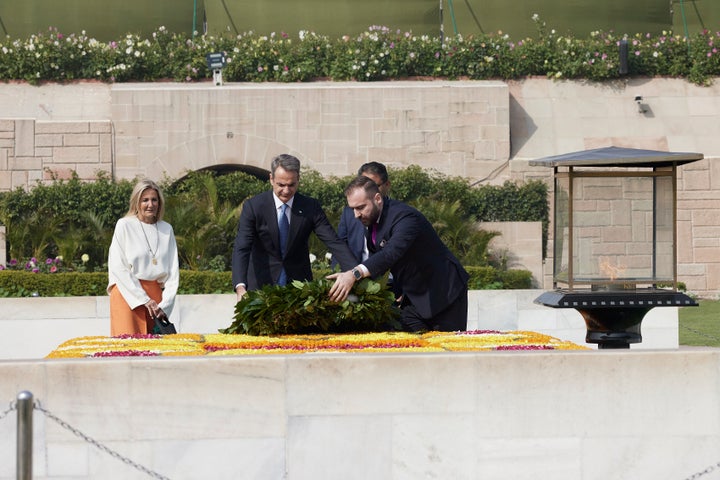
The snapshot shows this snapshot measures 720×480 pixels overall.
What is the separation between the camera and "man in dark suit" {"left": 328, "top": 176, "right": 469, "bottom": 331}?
727 centimetres

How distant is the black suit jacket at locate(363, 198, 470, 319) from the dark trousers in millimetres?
53

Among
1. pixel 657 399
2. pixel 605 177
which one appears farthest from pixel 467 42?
pixel 657 399

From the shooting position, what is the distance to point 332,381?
553cm

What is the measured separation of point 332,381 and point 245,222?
290 cm

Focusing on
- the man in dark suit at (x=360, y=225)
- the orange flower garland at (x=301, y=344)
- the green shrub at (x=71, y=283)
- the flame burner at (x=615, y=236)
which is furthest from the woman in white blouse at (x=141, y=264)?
the green shrub at (x=71, y=283)

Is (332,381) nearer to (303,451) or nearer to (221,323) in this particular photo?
(303,451)

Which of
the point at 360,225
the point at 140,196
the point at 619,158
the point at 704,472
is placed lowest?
the point at 704,472

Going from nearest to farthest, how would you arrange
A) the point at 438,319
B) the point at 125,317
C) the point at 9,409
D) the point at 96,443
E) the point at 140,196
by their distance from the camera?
the point at 9,409 → the point at 96,443 → the point at 438,319 → the point at 140,196 → the point at 125,317

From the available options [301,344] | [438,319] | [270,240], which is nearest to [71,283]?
[270,240]

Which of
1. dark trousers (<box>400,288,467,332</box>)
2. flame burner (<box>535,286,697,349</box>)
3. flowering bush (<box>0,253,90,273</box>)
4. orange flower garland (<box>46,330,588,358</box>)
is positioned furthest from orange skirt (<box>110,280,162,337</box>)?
flowering bush (<box>0,253,90,273</box>)

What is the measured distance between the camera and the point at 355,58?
21172mm

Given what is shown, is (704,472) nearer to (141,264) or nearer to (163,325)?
(163,325)

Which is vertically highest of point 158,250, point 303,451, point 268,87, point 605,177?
point 268,87

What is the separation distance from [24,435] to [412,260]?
326 cm
